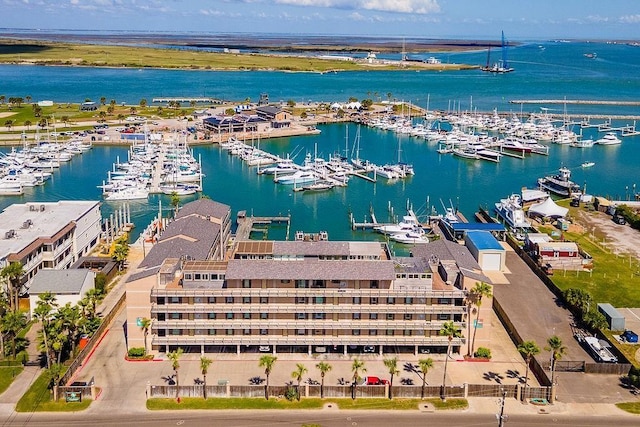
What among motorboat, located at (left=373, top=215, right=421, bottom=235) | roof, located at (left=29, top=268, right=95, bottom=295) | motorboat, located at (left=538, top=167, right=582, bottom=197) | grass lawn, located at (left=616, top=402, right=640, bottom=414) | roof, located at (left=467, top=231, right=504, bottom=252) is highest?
motorboat, located at (left=538, top=167, right=582, bottom=197)

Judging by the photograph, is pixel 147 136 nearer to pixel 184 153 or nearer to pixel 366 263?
pixel 184 153

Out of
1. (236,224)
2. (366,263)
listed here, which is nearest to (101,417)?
(366,263)

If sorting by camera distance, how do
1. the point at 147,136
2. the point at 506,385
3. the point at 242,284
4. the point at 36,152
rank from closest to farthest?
the point at 506,385
the point at 242,284
the point at 36,152
the point at 147,136

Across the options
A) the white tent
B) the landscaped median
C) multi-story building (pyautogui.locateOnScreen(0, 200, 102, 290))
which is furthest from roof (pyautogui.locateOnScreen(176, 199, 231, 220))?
the white tent

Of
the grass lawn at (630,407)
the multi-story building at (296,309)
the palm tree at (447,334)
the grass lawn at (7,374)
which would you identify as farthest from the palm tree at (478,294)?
the grass lawn at (7,374)

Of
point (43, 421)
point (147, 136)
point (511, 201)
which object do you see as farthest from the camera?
point (147, 136)

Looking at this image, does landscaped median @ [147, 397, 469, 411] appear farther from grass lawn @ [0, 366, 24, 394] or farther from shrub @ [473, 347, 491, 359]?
grass lawn @ [0, 366, 24, 394]
